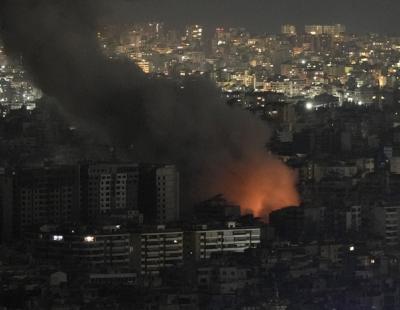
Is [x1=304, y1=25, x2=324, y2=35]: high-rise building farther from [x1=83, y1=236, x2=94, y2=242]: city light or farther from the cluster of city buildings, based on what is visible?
[x1=83, y1=236, x2=94, y2=242]: city light

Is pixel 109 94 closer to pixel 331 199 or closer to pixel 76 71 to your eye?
pixel 76 71

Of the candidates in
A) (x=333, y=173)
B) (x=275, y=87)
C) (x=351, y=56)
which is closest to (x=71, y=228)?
(x=333, y=173)

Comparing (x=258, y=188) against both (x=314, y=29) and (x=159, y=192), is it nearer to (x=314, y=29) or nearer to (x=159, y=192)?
(x=159, y=192)

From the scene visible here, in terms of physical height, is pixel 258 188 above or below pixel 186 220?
above

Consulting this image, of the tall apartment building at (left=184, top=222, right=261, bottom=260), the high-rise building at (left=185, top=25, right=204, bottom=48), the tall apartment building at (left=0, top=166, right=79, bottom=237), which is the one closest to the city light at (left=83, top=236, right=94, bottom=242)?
the tall apartment building at (left=184, top=222, right=261, bottom=260)

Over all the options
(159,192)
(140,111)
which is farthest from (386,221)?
(140,111)
